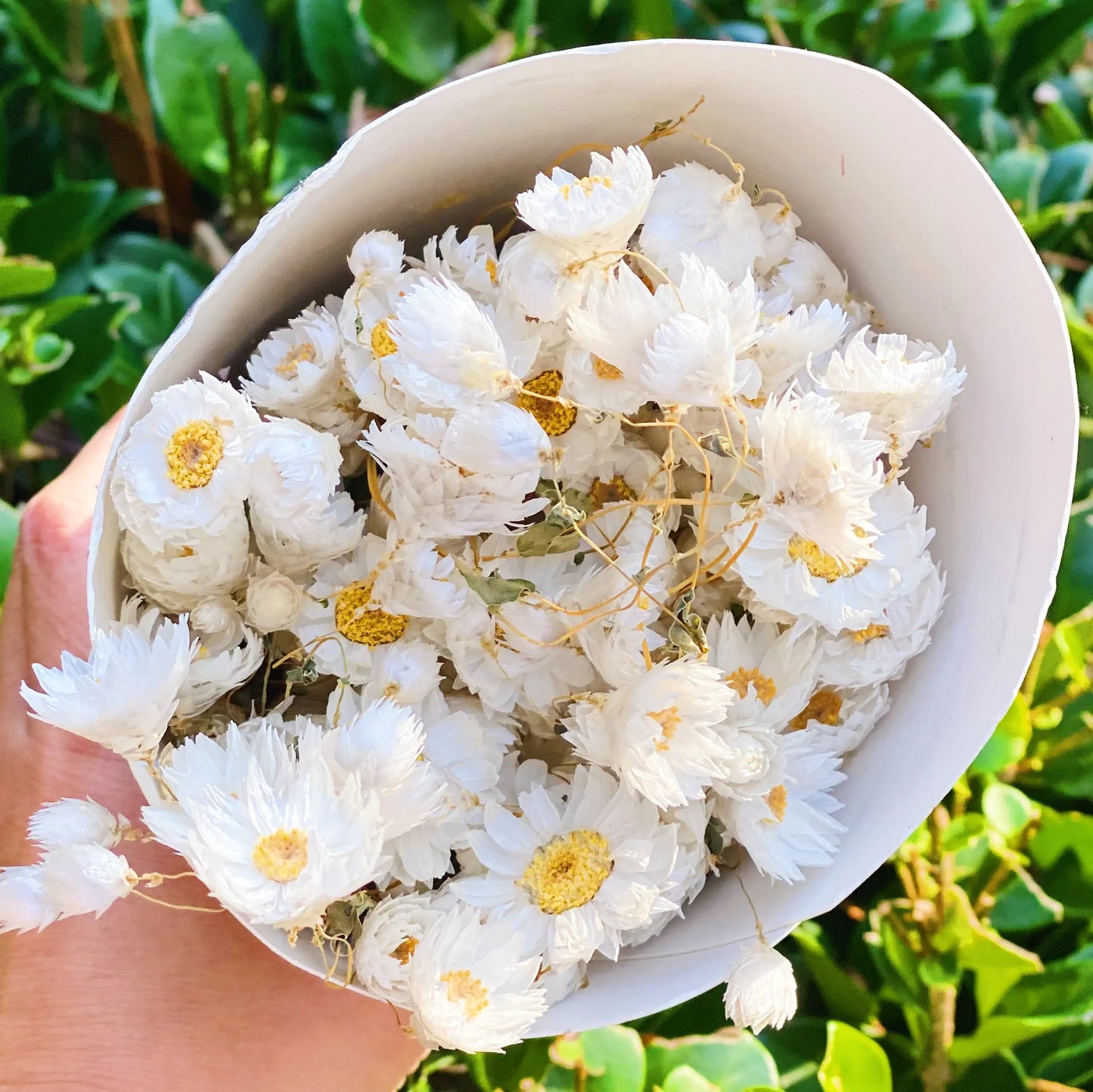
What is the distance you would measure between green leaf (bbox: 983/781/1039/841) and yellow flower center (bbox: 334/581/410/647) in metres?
0.46

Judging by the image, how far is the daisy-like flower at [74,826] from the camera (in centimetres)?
30

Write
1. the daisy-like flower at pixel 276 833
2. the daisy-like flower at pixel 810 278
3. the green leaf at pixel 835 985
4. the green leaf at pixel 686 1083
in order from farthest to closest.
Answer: the green leaf at pixel 835 985
the green leaf at pixel 686 1083
the daisy-like flower at pixel 810 278
the daisy-like flower at pixel 276 833

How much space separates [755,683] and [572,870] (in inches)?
3.6

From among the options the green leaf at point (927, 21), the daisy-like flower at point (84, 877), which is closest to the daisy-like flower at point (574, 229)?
the daisy-like flower at point (84, 877)

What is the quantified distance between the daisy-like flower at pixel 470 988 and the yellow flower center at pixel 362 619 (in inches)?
3.6

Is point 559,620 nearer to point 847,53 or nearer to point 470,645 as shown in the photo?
point 470,645

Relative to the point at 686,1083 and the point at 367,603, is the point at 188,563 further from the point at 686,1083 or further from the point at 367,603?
the point at 686,1083

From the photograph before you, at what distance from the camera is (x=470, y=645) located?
1.07 feet

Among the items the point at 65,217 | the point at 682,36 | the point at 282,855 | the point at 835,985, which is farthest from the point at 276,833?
the point at 682,36

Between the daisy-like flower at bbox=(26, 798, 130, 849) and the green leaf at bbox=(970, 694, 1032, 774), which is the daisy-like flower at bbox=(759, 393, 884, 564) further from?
the green leaf at bbox=(970, 694, 1032, 774)

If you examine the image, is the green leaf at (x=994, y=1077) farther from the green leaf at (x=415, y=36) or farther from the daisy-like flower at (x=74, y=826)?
the green leaf at (x=415, y=36)

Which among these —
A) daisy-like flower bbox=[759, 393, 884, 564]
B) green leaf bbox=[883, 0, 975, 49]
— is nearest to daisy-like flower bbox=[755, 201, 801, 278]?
daisy-like flower bbox=[759, 393, 884, 564]

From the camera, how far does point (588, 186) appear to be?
0.97 ft

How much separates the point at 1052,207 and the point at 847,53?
213 millimetres
